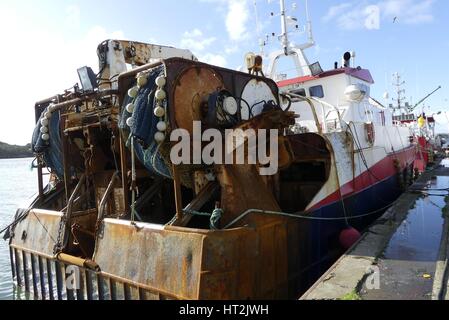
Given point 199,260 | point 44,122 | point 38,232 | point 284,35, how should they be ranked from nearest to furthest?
point 199,260, point 38,232, point 44,122, point 284,35

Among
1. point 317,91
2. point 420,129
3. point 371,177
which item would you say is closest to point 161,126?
point 371,177

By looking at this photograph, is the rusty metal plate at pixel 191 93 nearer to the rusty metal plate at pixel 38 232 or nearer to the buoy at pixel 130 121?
the buoy at pixel 130 121

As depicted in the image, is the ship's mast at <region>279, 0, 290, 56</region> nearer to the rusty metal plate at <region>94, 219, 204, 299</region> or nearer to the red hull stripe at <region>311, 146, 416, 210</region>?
the red hull stripe at <region>311, 146, 416, 210</region>

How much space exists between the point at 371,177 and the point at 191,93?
537 cm

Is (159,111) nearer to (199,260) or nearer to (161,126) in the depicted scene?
(161,126)

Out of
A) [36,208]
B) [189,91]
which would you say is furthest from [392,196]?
[36,208]

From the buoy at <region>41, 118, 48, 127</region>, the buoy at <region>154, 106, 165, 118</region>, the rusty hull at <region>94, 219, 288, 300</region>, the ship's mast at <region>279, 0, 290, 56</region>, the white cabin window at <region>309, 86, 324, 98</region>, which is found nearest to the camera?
the rusty hull at <region>94, 219, 288, 300</region>

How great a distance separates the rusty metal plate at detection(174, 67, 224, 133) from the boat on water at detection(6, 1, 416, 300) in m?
0.02

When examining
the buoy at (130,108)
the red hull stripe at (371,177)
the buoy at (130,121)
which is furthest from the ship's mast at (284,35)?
the buoy at (130,121)

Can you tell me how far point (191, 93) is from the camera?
5.12 meters

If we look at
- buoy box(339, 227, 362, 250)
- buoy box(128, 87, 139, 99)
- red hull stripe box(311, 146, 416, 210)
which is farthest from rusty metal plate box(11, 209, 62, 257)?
buoy box(339, 227, 362, 250)

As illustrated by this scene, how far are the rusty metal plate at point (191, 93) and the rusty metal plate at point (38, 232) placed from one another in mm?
3318

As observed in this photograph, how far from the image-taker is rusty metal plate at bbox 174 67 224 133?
194 inches
